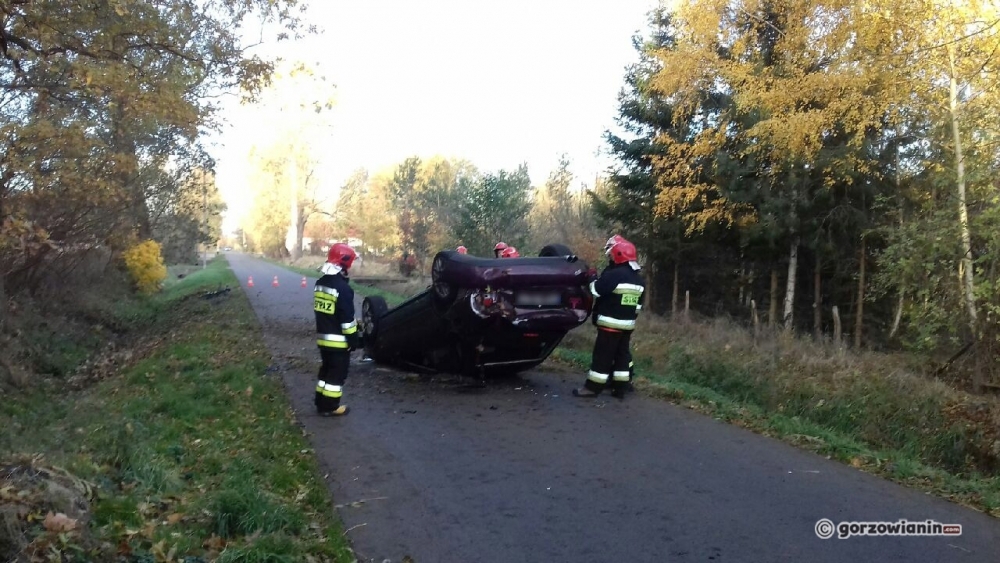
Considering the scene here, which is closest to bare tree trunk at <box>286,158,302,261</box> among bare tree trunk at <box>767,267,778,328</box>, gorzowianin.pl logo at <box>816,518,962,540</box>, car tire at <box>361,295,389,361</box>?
bare tree trunk at <box>767,267,778,328</box>

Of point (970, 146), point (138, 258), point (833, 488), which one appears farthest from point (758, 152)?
point (138, 258)

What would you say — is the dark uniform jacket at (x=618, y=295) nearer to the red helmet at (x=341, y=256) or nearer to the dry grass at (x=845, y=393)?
Result: the dry grass at (x=845, y=393)

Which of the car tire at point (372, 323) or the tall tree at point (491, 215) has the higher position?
the tall tree at point (491, 215)

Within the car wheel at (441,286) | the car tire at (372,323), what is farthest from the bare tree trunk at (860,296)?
the car wheel at (441,286)

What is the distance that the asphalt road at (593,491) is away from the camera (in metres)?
4.34

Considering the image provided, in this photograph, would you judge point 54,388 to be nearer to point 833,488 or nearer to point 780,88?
point 833,488

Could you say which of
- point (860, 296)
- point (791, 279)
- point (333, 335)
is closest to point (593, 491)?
point (333, 335)

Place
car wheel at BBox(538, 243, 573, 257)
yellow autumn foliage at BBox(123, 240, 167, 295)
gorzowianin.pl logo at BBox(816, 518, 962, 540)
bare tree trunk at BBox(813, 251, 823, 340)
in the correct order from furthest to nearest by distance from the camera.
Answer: yellow autumn foliage at BBox(123, 240, 167, 295), bare tree trunk at BBox(813, 251, 823, 340), car wheel at BBox(538, 243, 573, 257), gorzowianin.pl logo at BBox(816, 518, 962, 540)

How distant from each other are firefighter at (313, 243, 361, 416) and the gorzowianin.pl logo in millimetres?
4933

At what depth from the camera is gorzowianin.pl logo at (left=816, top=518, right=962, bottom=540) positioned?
454cm

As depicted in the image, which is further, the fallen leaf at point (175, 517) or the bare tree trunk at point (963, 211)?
the bare tree trunk at point (963, 211)

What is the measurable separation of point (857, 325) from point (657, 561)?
18270 mm

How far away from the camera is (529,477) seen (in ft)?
18.6

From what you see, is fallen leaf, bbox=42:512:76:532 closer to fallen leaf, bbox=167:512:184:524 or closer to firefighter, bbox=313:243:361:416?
fallen leaf, bbox=167:512:184:524
